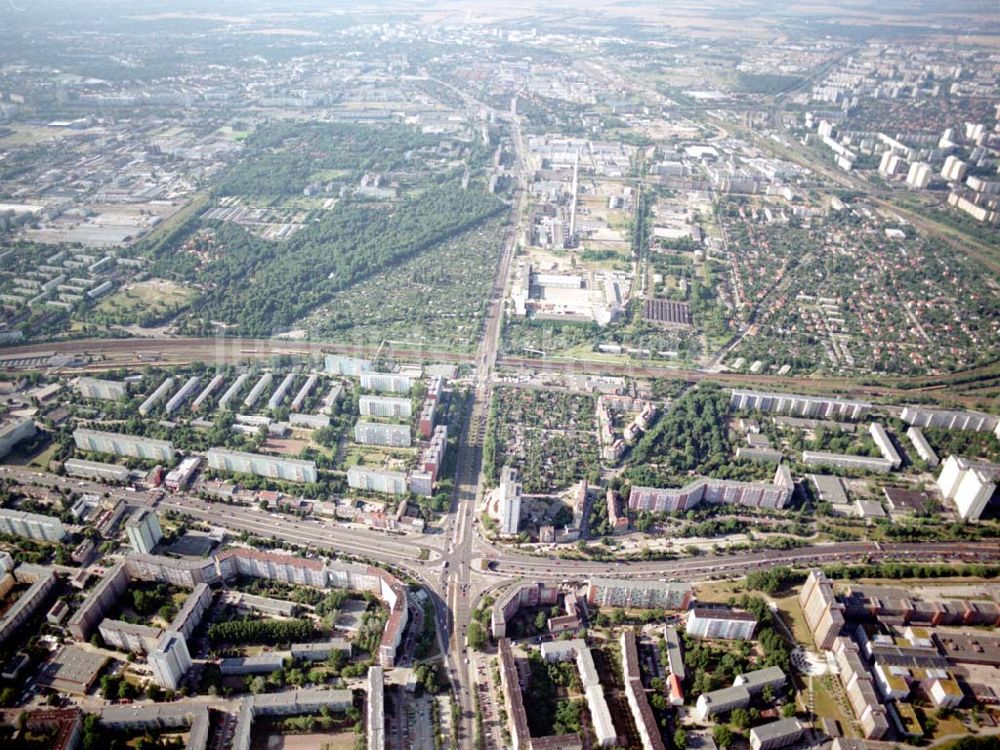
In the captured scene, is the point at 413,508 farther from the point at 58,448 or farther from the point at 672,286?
the point at 672,286

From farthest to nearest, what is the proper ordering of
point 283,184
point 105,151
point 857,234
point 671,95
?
1. point 671,95
2. point 105,151
3. point 283,184
4. point 857,234

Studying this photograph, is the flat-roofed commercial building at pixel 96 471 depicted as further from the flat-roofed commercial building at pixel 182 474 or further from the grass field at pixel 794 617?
the grass field at pixel 794 617

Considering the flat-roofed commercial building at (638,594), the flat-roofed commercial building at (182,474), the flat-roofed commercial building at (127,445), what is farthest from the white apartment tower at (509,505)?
the flat-roofed commercial building at (127,445)

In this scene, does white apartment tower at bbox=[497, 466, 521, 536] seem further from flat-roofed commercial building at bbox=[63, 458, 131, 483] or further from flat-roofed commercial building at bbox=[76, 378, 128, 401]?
flat-roofed commercial building at bbox=[76, 378, 128, 401]

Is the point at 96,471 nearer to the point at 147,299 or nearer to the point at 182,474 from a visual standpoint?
the point at 182,474

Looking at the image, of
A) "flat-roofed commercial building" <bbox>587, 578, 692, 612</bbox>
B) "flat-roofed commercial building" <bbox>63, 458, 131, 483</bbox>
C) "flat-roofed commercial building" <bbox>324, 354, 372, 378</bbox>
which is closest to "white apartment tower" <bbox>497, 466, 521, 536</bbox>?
"flat-roofed commercial building" <bbox>587, 578, 692, 612</bbox>

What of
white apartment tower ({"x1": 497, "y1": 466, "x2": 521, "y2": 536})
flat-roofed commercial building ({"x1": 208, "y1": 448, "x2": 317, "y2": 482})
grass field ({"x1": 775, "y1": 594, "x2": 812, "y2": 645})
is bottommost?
grass field ({"x1": 775, "y1": 594, "x2": 812, "y2": 645})

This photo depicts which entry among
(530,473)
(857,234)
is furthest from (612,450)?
(857,234)
